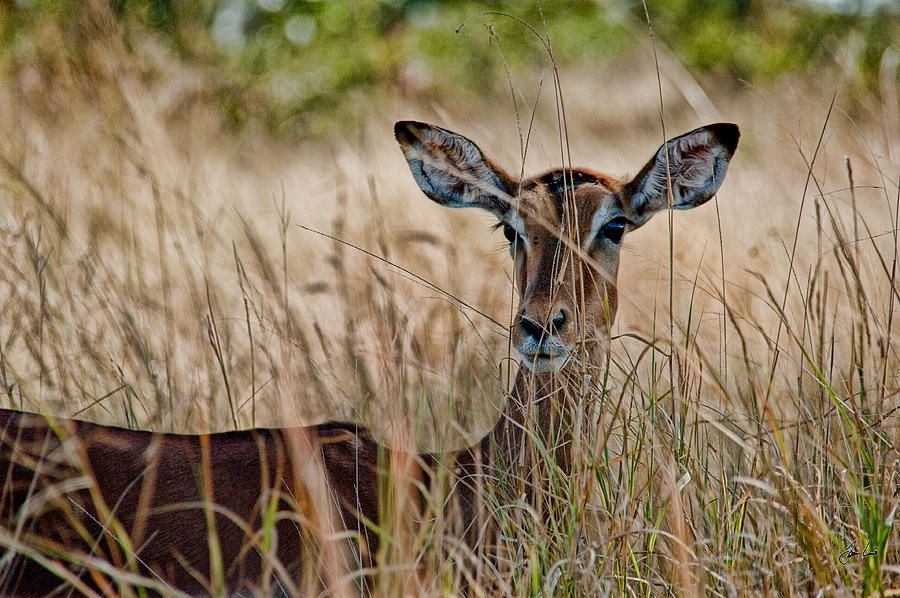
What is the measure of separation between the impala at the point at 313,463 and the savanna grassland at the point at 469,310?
16 centimetres

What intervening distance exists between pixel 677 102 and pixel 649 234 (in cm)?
804

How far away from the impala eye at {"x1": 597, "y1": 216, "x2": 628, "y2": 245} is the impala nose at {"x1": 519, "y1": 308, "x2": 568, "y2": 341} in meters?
0.59

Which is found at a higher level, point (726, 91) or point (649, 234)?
point (726, 91)

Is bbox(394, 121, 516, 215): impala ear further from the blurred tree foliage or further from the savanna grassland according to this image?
the blurred tree foliage

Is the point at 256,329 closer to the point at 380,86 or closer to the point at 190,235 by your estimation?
the point at 190,235

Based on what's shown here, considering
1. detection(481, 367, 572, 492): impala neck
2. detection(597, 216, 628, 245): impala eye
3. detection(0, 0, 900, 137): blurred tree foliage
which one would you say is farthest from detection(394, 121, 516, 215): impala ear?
detection(0, 0, 900, 137): blurred tree foliage

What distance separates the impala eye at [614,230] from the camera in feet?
11.8

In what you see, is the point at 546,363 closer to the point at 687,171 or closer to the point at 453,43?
the point at 687,171

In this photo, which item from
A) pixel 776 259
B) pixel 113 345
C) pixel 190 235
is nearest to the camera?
pixel 113 345

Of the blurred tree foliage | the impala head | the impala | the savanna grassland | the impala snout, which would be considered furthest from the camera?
the blurred tree foliage

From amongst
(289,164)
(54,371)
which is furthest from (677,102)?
(54,371)

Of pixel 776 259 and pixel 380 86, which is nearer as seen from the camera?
pixel 776 259

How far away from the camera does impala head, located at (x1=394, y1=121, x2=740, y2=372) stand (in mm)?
3330

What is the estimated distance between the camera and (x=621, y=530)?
250 cm
